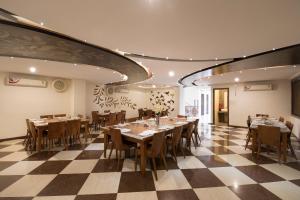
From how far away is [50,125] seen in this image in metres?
3.94

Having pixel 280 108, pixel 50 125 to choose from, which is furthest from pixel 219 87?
pixel 50 125

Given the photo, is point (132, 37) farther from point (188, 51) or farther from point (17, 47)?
point (17, 47)

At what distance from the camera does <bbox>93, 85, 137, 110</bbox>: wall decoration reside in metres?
8.51

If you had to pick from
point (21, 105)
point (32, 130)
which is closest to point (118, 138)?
point (32, 130)

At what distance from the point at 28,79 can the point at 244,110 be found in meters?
9.32

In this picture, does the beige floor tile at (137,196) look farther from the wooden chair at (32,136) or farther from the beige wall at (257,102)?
the beige wall at (257,102)

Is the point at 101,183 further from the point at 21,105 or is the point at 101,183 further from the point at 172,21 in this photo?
the point at 21,105

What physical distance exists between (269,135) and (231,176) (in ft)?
5.02

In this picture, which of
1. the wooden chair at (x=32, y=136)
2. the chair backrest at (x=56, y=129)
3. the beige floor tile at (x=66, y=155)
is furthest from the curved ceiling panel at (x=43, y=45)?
the beige floor tile at (x=66, y=155)

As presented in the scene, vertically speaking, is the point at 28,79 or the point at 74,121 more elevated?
the point at 28,79

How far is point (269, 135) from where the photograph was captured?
3443 mm

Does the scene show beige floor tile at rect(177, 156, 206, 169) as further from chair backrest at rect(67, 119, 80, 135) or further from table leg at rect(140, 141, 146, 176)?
chair backrest at rect(67, 119, 80, 135)

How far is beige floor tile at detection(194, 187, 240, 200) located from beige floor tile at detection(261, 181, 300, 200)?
0.66 meters


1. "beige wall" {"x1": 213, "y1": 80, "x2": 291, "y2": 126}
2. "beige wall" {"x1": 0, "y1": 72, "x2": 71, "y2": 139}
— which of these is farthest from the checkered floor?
"beige wall" {"x1": 213, "y1": 80, "x2": 291, "y2": 126}
